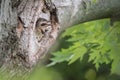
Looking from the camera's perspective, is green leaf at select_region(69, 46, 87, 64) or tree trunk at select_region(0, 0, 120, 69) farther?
green leaf at select_region(69, 46, 87, 64)

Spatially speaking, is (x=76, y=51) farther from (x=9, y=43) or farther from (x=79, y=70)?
(x=79, y=70)

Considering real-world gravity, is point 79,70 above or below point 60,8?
below

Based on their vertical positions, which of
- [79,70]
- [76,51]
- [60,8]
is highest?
[60,8]

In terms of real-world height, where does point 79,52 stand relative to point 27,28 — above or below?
below

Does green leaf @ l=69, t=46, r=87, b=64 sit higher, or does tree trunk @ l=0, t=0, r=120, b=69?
tree trunk @ l=0, t=0, r=120, b=69

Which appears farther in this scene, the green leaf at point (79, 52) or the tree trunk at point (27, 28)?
the green leaf at point (79, 52)

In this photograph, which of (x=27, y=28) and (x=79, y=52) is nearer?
(x=27, y=28)

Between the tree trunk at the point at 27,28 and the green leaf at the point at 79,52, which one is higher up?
the tree trunk at the point at 27,28

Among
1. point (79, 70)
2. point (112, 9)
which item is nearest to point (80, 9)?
point (112, 9)
